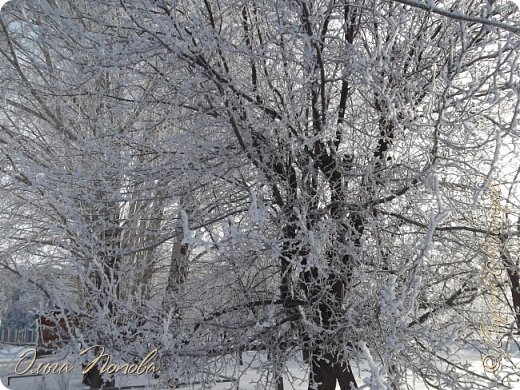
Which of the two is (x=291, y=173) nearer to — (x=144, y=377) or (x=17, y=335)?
(x=144, y=377)

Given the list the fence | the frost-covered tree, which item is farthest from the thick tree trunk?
the fence

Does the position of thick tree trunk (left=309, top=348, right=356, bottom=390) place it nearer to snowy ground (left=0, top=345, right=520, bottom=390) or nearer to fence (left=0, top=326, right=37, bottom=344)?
snowy ground (left=0, top=345, right=520, bottom=390)

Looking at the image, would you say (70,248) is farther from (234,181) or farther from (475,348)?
(475,348)

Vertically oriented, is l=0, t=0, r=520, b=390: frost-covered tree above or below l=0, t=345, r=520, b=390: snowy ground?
above

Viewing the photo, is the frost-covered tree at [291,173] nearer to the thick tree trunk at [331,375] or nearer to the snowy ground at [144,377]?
the thick tree trunk at [331,375]

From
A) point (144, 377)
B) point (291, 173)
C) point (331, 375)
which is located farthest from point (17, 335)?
point (291, 173)

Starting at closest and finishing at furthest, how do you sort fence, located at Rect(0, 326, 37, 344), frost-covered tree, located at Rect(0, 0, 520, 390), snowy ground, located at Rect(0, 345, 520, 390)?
frost-covered tree, located at Rect(0, 0, 520, 390) < snowy ground, located at Rect(0, 345, 520, 390) < fence, located at Rect(0, 326, 37, 344)

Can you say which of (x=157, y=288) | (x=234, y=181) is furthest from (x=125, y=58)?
(x=157, y=288)

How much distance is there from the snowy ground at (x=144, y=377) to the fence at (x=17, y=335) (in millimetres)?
66

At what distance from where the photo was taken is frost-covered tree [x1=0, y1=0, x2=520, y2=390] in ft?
7.84

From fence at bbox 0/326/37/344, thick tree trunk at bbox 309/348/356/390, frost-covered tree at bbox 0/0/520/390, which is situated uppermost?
frost-covered tree at bbox 0/0/520/390

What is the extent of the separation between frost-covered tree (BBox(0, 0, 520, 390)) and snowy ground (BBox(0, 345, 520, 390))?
5.2 inches

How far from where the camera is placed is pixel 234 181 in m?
3.06

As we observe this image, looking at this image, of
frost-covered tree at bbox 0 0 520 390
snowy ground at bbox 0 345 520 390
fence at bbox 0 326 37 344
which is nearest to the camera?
frost-covered tree at bbox 0 0 520 390
